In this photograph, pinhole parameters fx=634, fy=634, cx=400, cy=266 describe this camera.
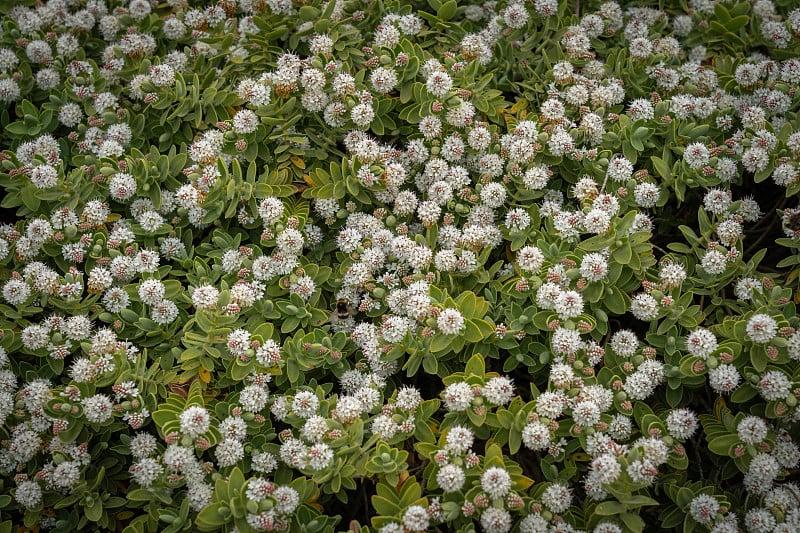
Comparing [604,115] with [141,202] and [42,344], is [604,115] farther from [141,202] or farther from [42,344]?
[42,344]

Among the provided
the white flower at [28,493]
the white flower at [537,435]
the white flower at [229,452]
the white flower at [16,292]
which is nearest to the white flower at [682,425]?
the white flower at [537,435]

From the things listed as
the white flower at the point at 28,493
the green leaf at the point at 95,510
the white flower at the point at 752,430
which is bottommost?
the green leaf at the point at 95,510

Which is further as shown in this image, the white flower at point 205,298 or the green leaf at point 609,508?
the white flower at point 205,298

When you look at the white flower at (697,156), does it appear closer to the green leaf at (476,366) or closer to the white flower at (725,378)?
the white flower at (725,378)

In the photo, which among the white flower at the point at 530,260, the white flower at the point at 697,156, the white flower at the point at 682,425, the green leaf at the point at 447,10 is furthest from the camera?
the green leaf at the point at 447,10

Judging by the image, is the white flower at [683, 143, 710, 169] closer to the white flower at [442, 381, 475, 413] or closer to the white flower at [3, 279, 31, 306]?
the white flower at [442, 381, 475, 413]

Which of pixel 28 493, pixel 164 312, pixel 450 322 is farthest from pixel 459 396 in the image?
pixel 28 493

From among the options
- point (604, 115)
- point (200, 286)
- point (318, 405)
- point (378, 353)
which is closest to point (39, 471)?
point (200, 286)

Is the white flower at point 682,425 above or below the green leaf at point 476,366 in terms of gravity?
below

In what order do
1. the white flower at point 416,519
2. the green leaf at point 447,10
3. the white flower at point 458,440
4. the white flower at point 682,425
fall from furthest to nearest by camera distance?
1. the green leaf at point 447,10
2. the white flower at point 682,425
3. the white flower at point 458,440
4. the white flower at point 416,519
